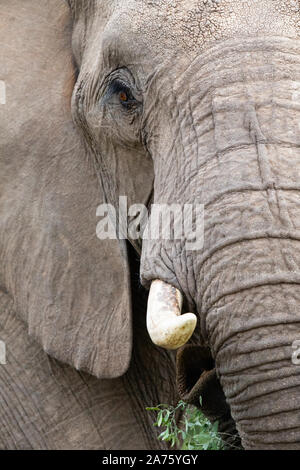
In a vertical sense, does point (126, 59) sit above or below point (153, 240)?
above

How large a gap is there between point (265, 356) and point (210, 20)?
34.4 inches

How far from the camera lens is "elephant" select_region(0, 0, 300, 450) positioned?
2.41m

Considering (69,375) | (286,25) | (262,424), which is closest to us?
(262,424)

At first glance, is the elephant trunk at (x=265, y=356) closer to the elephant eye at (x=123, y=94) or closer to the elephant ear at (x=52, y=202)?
the elephant eye at (x=123, y=94)

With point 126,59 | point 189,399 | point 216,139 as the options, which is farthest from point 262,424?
point 126,59

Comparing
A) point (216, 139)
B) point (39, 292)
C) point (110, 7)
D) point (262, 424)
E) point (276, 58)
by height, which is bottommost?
point (262, 424)

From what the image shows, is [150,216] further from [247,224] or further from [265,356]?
[265,356]

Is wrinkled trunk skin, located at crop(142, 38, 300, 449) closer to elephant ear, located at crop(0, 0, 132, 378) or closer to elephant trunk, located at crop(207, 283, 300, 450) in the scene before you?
elephant trunk, located at crop(207, 283, 300, 450)

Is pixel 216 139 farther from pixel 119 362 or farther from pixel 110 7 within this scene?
pixel 119 362

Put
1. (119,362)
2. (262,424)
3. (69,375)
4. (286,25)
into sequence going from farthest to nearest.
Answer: (69,375), (119,362), (286,25), (262,424)

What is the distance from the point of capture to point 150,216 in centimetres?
283

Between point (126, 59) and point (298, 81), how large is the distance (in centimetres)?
54

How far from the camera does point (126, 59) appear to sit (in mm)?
2855

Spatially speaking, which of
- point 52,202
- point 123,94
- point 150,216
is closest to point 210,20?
point 123,94
